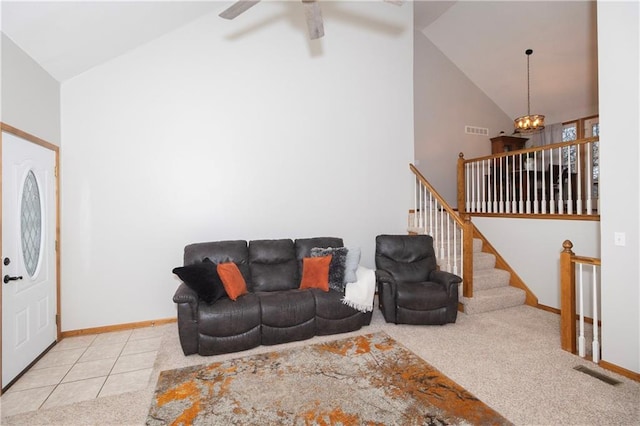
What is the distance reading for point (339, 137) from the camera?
4660 millimetres

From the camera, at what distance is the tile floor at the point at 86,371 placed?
2.37 meters

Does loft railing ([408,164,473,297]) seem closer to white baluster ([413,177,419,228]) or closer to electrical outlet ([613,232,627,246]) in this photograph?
white baluster ([413,177,419,228])

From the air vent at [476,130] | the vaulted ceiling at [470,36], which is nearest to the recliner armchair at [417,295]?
the vaulted ceiling at [470,36]

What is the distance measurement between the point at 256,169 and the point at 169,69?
1.55 meters

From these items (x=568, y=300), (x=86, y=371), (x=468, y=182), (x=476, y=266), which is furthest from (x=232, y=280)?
(x=468, y=182)

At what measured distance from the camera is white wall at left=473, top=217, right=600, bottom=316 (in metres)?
3.77

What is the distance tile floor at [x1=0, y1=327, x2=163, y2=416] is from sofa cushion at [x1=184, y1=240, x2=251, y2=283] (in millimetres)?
Answer: 944

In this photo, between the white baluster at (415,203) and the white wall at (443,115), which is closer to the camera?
the white baluster at (415,203)

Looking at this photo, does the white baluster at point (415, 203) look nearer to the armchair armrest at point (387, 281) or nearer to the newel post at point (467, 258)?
the newel post at point (467, 258)

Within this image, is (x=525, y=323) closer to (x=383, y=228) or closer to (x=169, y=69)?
(x=383, y=228)

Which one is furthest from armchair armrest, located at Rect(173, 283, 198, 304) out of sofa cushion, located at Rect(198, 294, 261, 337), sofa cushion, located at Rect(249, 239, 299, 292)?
sofa cushion, located at Rect(249, 239, 299, 292)

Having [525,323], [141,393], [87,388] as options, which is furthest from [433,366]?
[87,388]

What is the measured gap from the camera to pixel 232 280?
3.24 meters

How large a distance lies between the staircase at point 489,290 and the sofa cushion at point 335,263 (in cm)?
165
